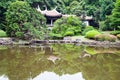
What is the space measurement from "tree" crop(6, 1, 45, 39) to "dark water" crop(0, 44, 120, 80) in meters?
5.82

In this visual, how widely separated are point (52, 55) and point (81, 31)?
14973mm

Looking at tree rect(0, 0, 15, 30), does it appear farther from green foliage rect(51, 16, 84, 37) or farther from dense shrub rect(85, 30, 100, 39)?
dense shrub rect(85, 30, 100, 39)

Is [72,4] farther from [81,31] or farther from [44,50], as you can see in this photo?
[44,50]

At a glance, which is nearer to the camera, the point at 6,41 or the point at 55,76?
the point at 55,76

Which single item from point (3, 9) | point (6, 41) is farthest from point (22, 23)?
point (3, 9)

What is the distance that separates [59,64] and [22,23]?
14.4 m

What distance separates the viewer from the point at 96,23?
48.4 meters

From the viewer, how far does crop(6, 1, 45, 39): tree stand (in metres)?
35.1

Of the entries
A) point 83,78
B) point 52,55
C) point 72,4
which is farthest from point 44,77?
point 72,4

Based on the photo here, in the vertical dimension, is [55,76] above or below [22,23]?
below

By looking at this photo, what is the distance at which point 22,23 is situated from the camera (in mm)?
35531

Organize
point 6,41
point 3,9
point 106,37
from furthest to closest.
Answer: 1. point 3,9
2. point 106,37
3. point 6,41

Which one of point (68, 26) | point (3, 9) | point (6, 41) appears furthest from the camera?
point (3, 9)

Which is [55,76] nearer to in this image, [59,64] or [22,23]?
[59,64]
